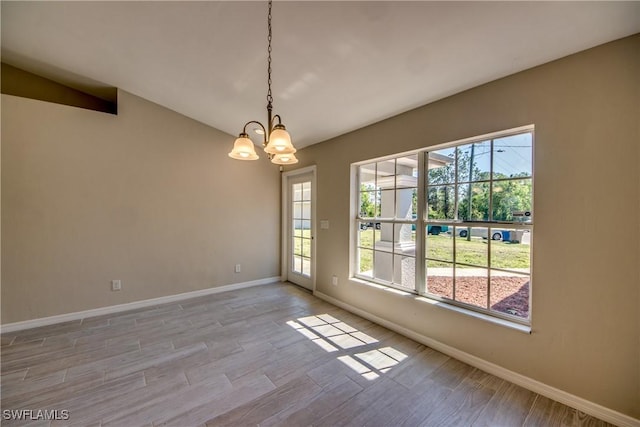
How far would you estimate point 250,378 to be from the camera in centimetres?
203

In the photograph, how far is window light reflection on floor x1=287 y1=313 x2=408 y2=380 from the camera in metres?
2.19

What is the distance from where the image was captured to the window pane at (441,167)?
97.4 inches

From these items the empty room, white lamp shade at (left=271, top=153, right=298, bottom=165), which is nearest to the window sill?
the empty room

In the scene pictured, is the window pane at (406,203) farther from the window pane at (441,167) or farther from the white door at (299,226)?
the white door at (299,226)

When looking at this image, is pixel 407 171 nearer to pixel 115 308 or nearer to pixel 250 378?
pixel 250 378

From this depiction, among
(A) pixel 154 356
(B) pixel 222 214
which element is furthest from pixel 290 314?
(B) pixel 222 214

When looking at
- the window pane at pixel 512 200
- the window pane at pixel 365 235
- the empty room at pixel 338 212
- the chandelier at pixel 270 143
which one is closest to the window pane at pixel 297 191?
the empty room at pixel 338 212

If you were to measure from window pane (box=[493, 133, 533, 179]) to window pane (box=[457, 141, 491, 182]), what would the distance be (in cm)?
6

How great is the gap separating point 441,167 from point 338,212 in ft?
4.91

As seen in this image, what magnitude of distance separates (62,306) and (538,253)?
5020 mm

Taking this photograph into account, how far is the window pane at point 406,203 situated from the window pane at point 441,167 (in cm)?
24

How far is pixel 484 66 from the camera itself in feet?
6.44

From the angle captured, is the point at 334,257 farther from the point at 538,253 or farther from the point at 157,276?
the point at 157,276

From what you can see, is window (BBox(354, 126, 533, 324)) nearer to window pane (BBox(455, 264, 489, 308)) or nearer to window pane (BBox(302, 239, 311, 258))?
window pane (BBox(455, 264, 489, 308))
